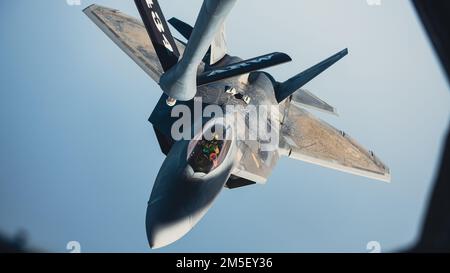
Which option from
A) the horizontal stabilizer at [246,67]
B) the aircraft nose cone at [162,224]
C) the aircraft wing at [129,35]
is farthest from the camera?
the aircraft wing at [129,35]

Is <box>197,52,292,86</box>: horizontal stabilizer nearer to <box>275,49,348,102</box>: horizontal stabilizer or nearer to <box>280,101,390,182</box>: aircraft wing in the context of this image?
<box>275,49,348,102</box>: horizontal stabilizer

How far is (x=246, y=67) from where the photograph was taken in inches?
510

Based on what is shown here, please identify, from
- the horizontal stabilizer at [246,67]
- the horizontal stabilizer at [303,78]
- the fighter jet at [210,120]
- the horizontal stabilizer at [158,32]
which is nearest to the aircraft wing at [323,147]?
the fighter jet at [210,120]

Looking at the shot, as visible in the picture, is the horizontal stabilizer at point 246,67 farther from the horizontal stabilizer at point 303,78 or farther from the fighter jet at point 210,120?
the horizontal stabilizer at point 303,78

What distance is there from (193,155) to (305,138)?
865 centimetres

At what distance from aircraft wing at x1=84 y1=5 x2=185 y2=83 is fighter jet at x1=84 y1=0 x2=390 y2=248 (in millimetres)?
52

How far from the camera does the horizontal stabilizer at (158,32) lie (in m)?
12.8

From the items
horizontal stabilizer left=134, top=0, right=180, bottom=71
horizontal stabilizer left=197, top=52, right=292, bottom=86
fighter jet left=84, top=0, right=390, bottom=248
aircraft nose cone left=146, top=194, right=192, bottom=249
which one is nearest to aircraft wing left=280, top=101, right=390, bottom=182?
fighter jet left=84, top=0, right=390, bottom=248

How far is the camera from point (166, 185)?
13828mm

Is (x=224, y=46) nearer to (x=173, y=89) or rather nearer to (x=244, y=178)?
(x=244, y=178)

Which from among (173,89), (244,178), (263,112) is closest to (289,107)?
(263,112)

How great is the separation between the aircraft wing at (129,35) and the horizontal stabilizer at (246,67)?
6.15 m

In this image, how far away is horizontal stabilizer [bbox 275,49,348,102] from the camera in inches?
735

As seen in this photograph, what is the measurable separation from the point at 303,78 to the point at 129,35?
9244mm
